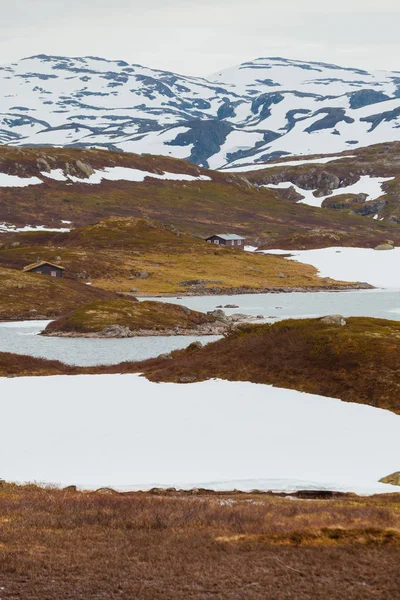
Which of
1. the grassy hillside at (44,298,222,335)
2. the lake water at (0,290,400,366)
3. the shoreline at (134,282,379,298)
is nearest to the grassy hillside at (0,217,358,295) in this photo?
the shoreline at (134,282,379,298)

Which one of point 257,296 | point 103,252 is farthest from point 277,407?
point 103,252

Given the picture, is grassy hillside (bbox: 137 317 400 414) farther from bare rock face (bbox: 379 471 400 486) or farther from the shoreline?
the shoreline

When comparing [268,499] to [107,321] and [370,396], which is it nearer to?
[370,396]

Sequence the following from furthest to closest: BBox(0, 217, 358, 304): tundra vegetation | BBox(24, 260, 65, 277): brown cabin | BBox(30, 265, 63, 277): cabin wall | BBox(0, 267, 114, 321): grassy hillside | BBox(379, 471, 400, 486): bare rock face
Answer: BBox(0, 217, 358, 304): tundra vegetation, BBox(30, 265, 63, 277): cabin wall, BBox(24, 260, 65, 277): brown cabin, BBox(0, 267, 114, 321): grassy hillside, BBox(379, 471, 400, 486): bare rock face

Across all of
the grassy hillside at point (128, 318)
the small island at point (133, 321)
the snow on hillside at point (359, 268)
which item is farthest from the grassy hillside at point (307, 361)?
the snow on hillside at point (359, 268)

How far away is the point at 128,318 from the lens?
102 metres

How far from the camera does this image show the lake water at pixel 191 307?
268 ft

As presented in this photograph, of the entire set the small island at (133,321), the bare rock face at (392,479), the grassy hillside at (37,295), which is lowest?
the bare rock face at (392,479)

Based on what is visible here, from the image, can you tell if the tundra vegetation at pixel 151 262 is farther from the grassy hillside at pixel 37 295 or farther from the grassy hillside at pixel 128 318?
the grassy hillside at pixel 128 318

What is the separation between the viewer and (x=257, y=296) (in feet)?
470

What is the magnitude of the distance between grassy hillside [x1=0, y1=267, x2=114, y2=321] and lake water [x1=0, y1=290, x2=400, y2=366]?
5.63m

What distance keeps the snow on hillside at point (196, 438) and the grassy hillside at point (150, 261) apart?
9575cm

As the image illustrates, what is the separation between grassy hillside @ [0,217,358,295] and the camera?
479ft

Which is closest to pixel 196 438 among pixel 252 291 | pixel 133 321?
pixel 133 321
